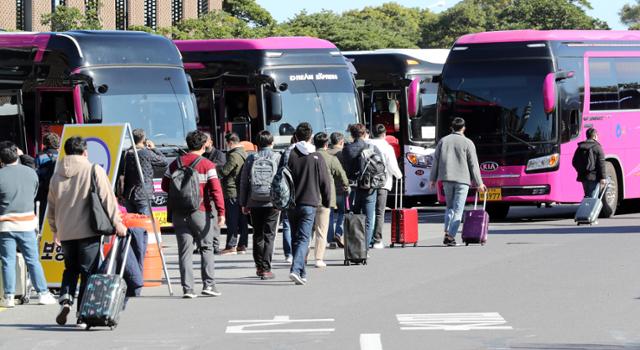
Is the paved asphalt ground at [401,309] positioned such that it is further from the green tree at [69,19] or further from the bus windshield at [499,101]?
the green tree at [69,19]

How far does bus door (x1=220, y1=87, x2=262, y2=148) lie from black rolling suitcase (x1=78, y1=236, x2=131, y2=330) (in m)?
13.6

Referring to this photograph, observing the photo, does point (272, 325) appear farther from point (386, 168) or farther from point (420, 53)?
point (420, 53)

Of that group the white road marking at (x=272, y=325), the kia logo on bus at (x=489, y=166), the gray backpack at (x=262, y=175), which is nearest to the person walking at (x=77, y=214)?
the white road marking at (x=272, y=325)

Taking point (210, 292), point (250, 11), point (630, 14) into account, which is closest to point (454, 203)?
point (210, 292)

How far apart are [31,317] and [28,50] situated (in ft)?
34.9

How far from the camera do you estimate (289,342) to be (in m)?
11.4

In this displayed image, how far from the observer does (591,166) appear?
2475 cm

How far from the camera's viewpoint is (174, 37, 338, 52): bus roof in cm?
2614

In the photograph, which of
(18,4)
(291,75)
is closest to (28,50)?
(291,75)

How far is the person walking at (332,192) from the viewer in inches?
669

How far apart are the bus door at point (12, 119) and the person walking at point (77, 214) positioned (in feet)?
33.6

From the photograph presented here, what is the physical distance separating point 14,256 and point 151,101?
30.8ft

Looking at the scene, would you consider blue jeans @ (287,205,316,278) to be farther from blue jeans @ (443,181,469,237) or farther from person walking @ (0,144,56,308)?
blue jeans @ (443,181,469,237)

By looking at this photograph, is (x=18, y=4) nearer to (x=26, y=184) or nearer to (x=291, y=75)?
(x=291, y=75)
